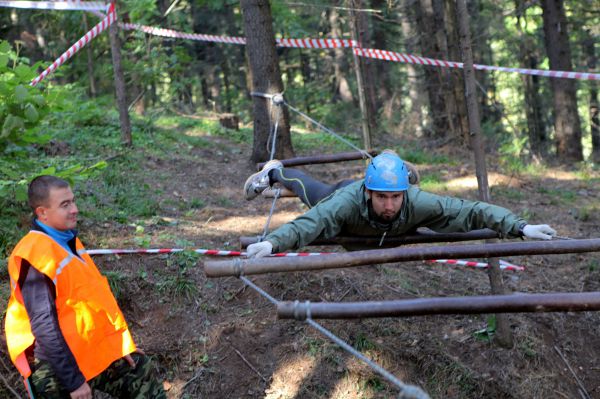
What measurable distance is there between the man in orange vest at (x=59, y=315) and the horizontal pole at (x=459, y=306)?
4.61 feet

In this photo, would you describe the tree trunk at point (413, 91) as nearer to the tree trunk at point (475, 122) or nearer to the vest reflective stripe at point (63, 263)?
the tree trunk at point (475, 122)

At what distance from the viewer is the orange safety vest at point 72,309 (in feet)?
10.8

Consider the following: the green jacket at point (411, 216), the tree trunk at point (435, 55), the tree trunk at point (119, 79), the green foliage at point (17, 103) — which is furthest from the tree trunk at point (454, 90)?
the green foliage at point (17, 103)

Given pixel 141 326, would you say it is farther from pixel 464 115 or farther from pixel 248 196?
pixel 464 115

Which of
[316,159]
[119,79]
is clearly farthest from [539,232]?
[119,79]

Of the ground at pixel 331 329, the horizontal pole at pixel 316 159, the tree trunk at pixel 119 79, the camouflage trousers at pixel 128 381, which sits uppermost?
the tree trunk at pixel 119 79

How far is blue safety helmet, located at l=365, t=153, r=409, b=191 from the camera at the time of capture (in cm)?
441

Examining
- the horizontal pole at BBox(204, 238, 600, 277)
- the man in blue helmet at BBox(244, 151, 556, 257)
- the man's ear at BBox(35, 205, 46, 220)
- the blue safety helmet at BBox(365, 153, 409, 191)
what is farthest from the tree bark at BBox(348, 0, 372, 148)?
the man's ear at BBox(35, 205, 46, 220)

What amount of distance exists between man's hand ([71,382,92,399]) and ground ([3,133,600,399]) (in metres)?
1.83

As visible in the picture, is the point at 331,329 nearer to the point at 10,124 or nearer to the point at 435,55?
the point at 10,124

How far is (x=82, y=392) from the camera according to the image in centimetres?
325

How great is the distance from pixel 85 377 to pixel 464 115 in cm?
1127

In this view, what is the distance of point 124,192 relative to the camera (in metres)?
8.39

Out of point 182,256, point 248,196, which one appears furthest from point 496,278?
point 182,256
